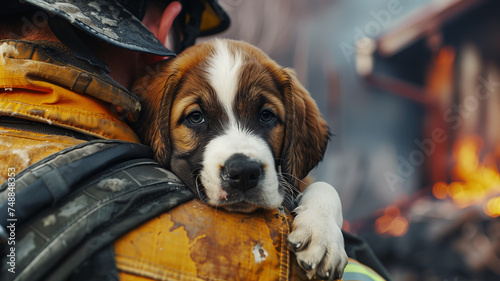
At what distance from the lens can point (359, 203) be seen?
7242 mm

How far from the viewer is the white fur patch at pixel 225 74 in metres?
2.46

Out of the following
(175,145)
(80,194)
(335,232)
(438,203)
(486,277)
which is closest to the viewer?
(80,194)

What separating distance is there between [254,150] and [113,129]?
0.66m

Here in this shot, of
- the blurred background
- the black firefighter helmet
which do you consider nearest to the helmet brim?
the black firefighter helmet

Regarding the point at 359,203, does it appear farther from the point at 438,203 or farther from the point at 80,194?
the point at 80,194

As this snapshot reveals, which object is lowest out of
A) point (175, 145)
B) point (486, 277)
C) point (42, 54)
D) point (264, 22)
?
point (486, 277)

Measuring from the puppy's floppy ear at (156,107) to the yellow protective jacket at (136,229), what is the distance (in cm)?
42

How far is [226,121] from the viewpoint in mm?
2428

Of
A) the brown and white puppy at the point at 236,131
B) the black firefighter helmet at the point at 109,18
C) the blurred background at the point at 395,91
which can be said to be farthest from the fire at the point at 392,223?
the black firefighter helmet at the point at 109,18

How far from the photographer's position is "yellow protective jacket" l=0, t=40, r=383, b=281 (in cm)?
158

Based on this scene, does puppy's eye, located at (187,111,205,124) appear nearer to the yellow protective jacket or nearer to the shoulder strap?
the yellow protective jacket

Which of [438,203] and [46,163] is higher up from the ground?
[46,163]

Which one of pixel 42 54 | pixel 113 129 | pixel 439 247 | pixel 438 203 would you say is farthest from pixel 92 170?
pixel 438 203

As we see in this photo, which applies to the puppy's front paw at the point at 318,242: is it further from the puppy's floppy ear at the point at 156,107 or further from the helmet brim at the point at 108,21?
the helmet brim at the point at 108,21
